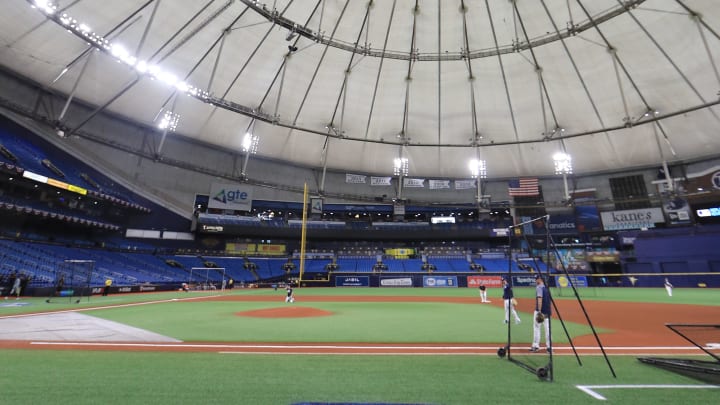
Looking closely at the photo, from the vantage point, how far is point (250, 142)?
46000mm

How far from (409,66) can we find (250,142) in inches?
1022

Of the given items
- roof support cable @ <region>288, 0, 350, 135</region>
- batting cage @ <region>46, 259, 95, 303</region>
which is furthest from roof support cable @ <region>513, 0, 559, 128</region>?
batting cage @ <region>46, 259, 95, 303</region>

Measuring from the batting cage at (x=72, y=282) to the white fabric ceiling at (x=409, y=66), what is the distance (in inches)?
715

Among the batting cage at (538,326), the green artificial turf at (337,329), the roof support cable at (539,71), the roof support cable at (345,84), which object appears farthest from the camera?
the roof support cable at (345,84)

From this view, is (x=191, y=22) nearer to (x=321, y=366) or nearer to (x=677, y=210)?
(x=321, y=366)

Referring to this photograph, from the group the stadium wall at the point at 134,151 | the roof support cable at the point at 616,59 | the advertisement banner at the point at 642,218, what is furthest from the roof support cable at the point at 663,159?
the roof support cable at the point at 616,59

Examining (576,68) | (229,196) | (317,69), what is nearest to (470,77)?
(576,68)

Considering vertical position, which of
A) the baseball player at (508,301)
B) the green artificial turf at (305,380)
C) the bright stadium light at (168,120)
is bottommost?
the green artificial turf at (305,380)

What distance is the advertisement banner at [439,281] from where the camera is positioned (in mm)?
42281

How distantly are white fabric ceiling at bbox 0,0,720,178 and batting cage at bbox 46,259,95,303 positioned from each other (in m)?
18.2

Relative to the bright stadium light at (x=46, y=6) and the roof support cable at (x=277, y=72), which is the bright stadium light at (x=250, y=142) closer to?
the roof support cable at (x=277, y=72)

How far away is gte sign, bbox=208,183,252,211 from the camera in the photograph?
4791 cm

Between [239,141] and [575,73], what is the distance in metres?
46.1

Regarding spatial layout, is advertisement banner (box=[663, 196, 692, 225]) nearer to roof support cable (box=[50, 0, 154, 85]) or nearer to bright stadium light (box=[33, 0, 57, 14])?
roof support cable (box=[50, 0, 154, 85])
